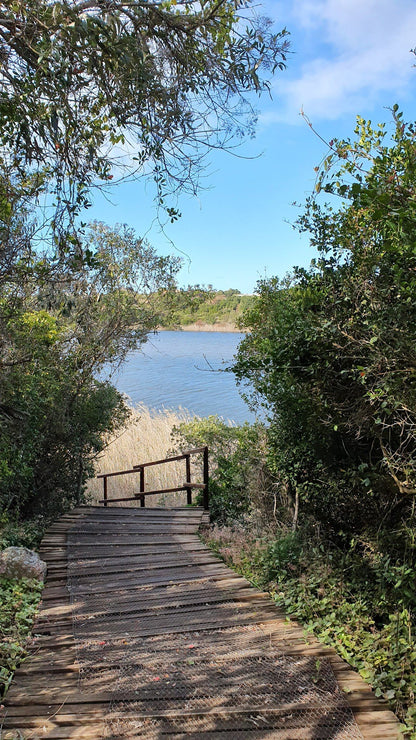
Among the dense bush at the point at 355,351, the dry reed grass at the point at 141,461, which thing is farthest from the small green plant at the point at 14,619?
the dry reed grass at the point at 141,461

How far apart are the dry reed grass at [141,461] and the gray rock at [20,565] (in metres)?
5.93

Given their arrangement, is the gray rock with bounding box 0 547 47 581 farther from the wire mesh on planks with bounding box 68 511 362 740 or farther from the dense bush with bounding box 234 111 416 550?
the dense bush with bounding box 234 111 416 550

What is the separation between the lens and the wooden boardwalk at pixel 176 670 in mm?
2553

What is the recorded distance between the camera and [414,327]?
3004 millimetres

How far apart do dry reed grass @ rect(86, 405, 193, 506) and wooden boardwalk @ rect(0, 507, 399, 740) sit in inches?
246

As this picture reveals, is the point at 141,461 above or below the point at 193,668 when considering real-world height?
below

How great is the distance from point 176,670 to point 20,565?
2.25 meters

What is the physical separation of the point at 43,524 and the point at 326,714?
18.0ft

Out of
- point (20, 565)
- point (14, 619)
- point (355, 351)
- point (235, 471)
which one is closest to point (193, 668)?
point (14, 619)

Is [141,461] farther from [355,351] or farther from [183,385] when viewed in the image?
[183,385]

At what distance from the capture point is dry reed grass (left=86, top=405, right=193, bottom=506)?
1119 cm

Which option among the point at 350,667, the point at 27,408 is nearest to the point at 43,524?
the point at 27,408

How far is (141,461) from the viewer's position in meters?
11.9

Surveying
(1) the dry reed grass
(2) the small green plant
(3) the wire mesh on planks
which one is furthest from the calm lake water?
(3) the wire mesh on planks
